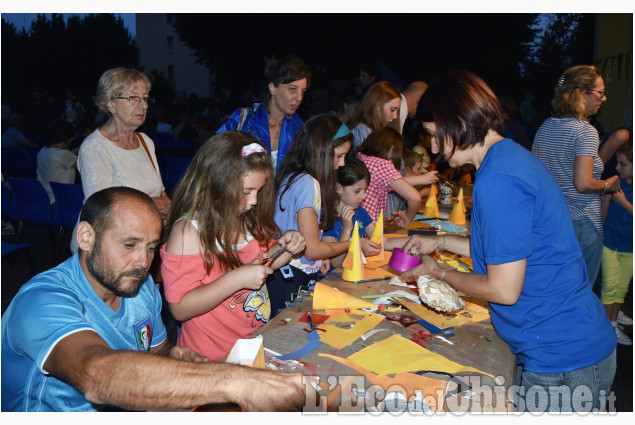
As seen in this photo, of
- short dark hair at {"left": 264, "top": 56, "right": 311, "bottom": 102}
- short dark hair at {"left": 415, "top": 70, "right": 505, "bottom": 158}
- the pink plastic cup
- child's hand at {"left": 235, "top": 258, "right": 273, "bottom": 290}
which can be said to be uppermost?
short dark hair at {"left": 264, "top": 56, "right": 311, "bottom": 102}

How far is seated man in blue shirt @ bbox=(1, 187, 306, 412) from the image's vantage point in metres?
1.39

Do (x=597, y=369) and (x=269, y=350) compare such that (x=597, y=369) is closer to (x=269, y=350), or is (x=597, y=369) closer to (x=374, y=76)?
(x=269, y=350)

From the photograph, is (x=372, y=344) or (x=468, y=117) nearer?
(x=468, y=117)

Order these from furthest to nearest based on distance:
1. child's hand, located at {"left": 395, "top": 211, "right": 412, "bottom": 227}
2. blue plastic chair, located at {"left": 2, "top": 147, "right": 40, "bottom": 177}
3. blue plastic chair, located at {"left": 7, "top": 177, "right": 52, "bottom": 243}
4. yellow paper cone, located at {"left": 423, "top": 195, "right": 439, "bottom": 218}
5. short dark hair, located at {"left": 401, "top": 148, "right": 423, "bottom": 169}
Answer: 1. blue plastic chair, located at {"left": 2, "top": 147, "right": 40, "bottom": 177}
2. short dark hair, located at {"left": 401, "top": 148, "right": 423, "bottom": 169}
3. blue plastic chair, located at {"left": 7, "top": 177, "right": 52, "bottom": 243}
4. yellow paper cone, located at {"left": 423, "top": 195, "right": 439, "bottom": 218}
5. child's hand, located at {"left": 395, "top": 211, "right": 412, "bottom": 227}

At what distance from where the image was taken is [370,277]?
2.84 m

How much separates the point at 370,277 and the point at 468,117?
1.26 metres

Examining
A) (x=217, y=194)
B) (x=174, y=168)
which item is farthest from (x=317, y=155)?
(x=174, y=168)

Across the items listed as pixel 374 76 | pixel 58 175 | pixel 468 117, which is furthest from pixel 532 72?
pixel 468 117

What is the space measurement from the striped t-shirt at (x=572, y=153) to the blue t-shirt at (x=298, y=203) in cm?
180

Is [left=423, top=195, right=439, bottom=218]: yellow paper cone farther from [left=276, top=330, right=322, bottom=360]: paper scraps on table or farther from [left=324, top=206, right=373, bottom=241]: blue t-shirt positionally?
[left=276, top=330, right=322, bottom=360]: paper scraps on table

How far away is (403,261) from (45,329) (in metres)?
1.74

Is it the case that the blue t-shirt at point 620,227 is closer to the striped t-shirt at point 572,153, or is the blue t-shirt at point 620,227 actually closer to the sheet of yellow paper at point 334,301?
the striped t-shirt at point 572,153

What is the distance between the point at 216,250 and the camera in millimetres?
2287

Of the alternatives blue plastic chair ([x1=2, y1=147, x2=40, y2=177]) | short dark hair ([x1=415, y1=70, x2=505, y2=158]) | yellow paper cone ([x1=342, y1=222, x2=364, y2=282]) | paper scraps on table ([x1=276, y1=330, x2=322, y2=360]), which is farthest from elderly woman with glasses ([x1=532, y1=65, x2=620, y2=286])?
blue plastic chair ([x1=2, y1=147, x2=40, y2=177])
